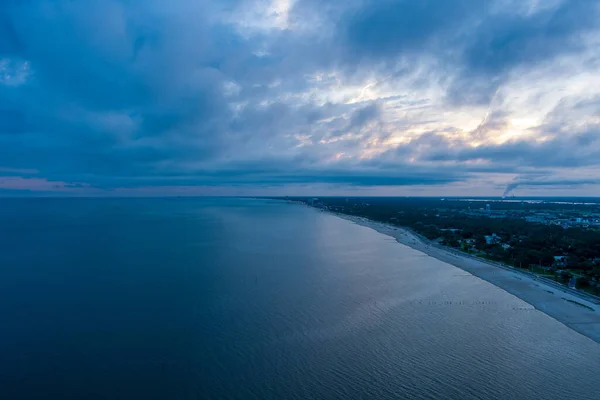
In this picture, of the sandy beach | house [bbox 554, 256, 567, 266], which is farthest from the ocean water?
house [bbox 554, 256, 567, 266]

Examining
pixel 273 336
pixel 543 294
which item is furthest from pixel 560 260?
pixel 273 336

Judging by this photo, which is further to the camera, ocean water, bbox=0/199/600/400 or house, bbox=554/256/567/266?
house, bbox=554/256/567/266

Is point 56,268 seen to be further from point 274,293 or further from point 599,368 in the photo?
point 599,368

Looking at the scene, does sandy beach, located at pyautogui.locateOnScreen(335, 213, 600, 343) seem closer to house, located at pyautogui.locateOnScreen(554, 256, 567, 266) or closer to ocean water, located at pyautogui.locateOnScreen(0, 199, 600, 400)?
ocean water, located at pyautogui.locateOnScreen(0, 199, 600, 400)

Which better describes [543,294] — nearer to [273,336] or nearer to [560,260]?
[560,260]

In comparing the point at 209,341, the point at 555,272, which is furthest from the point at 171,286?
the point at 555,272

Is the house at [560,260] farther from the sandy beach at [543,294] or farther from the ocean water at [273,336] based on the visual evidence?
the ocean water at [273,336]

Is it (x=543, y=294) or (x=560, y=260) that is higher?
(x=560, y=260)
